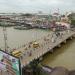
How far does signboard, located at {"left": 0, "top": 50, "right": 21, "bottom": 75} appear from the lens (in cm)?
1023

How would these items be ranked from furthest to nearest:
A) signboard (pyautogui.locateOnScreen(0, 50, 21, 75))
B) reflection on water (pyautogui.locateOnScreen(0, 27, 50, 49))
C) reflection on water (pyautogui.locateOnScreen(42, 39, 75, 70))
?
reflection on water (pyautogui.locateOnScreen(0, 27, 50, 49)), reflection on water (pyautogui.locateOnScreen(42, 39, 75, 70)), signboard (pyautogui.locateOnScreen(0, 50, 21, 75))

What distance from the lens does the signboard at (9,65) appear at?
33.6 feet

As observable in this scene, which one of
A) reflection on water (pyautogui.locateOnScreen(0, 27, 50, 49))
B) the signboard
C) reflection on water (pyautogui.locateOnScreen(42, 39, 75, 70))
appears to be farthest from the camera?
reflection on water (pyautogui.locateOnScreen(0, 27, 50, 49))

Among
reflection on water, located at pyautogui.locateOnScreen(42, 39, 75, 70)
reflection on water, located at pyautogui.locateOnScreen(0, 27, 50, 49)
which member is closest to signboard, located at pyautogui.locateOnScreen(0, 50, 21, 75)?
reflection on water, located at pyautogui.locateOnScreen(42, 39, 75, 70)

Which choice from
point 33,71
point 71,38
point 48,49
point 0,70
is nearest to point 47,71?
point 33,71

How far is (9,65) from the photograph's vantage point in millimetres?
10695

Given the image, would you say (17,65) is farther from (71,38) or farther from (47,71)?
(71,38)

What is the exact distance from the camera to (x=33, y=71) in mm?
15914

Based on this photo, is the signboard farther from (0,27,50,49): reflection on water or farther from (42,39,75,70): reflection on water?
(0,27,50,49): reflection on water

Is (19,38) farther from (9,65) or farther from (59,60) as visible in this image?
(9,65)

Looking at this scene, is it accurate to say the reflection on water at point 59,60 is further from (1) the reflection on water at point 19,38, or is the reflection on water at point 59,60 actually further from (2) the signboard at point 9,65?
(2) the signboard at point 9,65

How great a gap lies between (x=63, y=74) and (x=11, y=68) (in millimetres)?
4839

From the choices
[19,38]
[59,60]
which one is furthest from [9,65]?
[19,38]

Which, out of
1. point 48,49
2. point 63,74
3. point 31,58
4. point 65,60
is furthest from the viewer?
point 48,49
